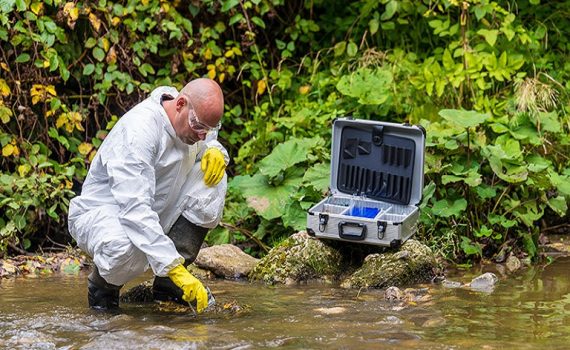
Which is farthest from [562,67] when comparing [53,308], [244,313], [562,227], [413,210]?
[53,308]

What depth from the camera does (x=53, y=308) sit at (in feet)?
17.3

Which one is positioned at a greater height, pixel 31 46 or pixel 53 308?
pixel 31 46

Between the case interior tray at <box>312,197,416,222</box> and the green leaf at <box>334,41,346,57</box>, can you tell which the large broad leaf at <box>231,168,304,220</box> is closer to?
the case interior tray at <box>312,197,416,222</box>

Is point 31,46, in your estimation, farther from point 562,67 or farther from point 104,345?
point 562,67

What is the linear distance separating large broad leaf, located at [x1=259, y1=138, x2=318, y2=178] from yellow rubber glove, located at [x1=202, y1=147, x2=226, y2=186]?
1.66 m

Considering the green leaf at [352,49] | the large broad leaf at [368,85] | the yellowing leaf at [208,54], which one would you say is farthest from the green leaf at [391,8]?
the yellowing leaf at [208,54]

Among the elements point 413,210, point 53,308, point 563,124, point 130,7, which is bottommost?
point 53,308

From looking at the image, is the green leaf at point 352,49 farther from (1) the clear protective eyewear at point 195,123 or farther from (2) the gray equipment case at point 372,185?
(1) the clear protective eyewear at point 195,123

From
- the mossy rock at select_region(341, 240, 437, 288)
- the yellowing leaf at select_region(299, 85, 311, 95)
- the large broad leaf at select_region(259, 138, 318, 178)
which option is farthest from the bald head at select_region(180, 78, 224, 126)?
the yellowing leaf at select_region(299, 85, 311, 95)

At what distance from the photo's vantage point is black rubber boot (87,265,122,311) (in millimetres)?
5066

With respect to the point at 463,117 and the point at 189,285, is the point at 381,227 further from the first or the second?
the point at 189,285

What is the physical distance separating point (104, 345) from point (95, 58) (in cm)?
367

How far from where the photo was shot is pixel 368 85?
754 cm

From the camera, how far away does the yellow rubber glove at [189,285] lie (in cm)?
464
